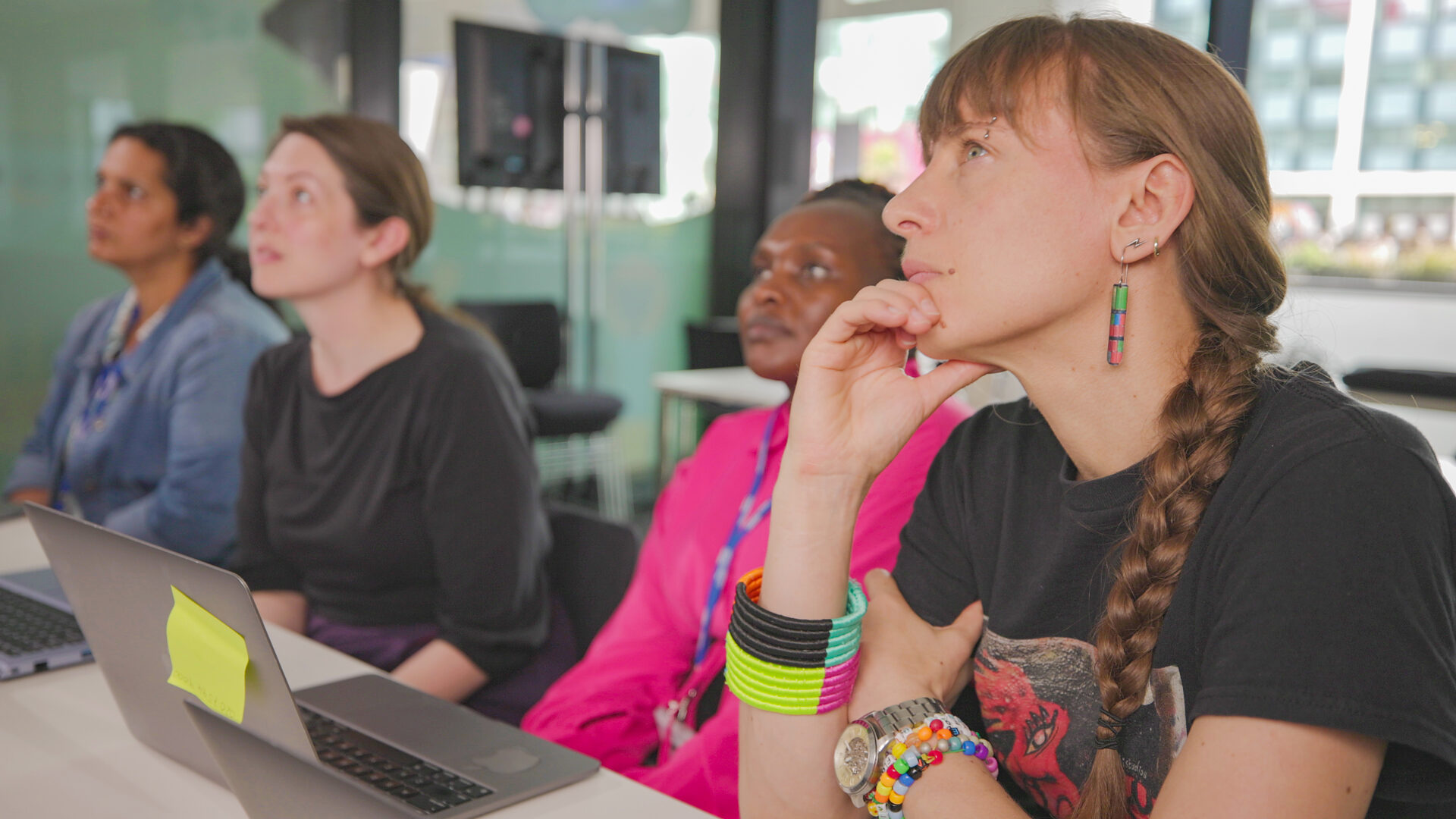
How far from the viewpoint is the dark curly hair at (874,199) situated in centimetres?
160

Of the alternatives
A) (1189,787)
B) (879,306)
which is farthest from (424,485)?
(1189,787)

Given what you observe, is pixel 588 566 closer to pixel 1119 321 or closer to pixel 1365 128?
pixel 1119 321

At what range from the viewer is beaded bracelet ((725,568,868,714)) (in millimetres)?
1049

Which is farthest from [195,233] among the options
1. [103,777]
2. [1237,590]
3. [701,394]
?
[1237,590]

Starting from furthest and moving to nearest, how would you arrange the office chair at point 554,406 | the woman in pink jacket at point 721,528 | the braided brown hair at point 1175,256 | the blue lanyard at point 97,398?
1. the office chair at point 554,406
2. the blue lanyard at point 97,398
3. the woman in pink jacket at point 721,528
4. the braided brown hair at point 1175,256

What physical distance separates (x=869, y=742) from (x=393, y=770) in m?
0.45

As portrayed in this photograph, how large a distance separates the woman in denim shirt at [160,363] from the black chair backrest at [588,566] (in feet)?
3.00

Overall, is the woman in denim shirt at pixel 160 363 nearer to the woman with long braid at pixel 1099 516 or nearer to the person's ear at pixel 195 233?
the person's ear at pixel 195 233

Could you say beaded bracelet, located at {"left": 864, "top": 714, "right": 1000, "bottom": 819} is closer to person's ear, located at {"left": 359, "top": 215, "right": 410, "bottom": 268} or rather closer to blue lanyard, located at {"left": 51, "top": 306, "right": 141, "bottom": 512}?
person's ear, located at {"left": 359, "top": 215, "right": 410, "bottom": 268}

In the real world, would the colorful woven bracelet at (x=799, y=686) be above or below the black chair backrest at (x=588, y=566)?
above

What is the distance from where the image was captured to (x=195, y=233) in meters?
2.81

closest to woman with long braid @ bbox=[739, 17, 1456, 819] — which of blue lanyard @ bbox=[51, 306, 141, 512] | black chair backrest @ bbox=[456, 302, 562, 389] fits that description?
blue lanyard @ bbox=[51, 306, 141, 512]

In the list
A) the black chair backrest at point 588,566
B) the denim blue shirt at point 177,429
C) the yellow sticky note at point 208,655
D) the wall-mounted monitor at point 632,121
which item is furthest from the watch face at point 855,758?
the wall-mounted monitor at point 632,121

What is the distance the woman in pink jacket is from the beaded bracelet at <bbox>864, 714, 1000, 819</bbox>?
391 mm
